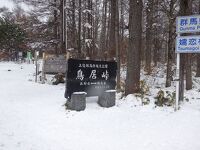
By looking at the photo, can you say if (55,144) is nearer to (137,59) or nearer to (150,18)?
(137,59)

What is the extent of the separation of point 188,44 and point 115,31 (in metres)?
7.86

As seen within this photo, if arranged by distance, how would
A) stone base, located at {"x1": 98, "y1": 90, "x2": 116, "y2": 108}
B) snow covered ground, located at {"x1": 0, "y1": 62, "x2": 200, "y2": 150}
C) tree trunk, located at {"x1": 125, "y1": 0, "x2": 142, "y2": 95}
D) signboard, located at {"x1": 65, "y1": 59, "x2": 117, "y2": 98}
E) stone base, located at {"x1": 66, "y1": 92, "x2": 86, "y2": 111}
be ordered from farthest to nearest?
1. tree trunk, located at {"x1": 125, "y1": 0, "x2": 142, "y2": 95}
2. stone base, located at {"x1": 98, "y1": 90, "x2": 116, "y2": 108}
3. signboard, located at {"x1": 65, "y1": 59, "x2": 117, "y2": 98}
4. stone base, located at {"x1": 66, "y1": 92, "x2": 86, "y2": 111}
5. snow covered ground, located at {"x1": 0, "y1": 62, "x2": 200, "y2": 150}

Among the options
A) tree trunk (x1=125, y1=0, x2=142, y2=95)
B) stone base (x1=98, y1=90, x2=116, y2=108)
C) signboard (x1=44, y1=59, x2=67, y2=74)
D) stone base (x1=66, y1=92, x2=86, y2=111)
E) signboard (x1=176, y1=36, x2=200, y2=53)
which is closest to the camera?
signboard (x1=176, y1=36, x2=200, y2=53)

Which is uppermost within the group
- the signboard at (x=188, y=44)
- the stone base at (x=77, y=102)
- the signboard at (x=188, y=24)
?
the signboard at (x=188, y=24)

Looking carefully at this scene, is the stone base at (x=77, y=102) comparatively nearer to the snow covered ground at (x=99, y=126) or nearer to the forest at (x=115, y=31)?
the snow covered ground at (x=99, y=126)

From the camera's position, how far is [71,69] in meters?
10.4

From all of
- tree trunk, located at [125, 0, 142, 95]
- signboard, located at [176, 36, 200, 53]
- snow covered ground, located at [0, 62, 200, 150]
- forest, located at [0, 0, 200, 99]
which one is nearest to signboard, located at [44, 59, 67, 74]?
forest, located at [0, 0, 200, 99]

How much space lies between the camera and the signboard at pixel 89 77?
10375 millimetres

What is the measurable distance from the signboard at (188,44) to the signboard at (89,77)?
8.37 ft

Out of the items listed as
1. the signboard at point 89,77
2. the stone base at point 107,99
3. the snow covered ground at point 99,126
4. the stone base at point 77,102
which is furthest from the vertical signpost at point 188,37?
the stone base at point 77,102

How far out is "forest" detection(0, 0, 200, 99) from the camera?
11367mm

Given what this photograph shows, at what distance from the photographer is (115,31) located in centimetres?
1728

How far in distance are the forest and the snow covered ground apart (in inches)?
58.1

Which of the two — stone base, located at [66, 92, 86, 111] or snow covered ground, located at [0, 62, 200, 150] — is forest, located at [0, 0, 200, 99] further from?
stone base, located at [66, 92, 86, 111]
